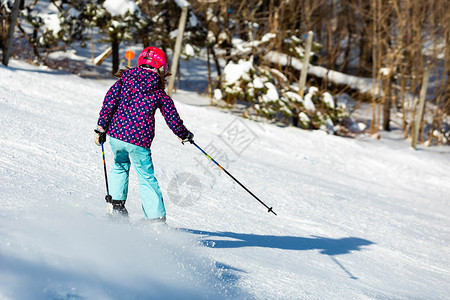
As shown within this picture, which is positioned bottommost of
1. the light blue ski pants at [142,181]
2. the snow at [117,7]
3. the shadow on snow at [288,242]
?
the shadow on snow at [288,242]

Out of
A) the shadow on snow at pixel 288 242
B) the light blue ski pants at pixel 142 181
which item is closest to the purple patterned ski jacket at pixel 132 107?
the light blue ski pants at pixel 142 181

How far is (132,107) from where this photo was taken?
3.58m

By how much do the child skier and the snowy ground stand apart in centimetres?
23

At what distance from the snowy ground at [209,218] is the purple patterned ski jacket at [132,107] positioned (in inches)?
25.6

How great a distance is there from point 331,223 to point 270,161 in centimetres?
361

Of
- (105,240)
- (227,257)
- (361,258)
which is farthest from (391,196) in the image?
(105,240)

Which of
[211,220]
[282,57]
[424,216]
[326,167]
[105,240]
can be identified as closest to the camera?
[105,240]

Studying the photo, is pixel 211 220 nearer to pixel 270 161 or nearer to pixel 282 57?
pixel 270 161

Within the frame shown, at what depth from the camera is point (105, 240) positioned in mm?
2912

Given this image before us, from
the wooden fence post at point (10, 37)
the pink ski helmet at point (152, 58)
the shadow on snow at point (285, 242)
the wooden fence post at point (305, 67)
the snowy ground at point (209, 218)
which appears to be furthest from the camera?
the wooden fence post at point (305, 67)

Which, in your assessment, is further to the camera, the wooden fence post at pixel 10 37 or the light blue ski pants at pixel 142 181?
the wooden fence post at pixel 10 37

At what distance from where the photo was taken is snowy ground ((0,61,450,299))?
252 cm

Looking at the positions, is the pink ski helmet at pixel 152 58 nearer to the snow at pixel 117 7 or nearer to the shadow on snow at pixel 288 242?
the shadow on snow at pixel 288 242

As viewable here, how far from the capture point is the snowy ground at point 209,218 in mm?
2523
